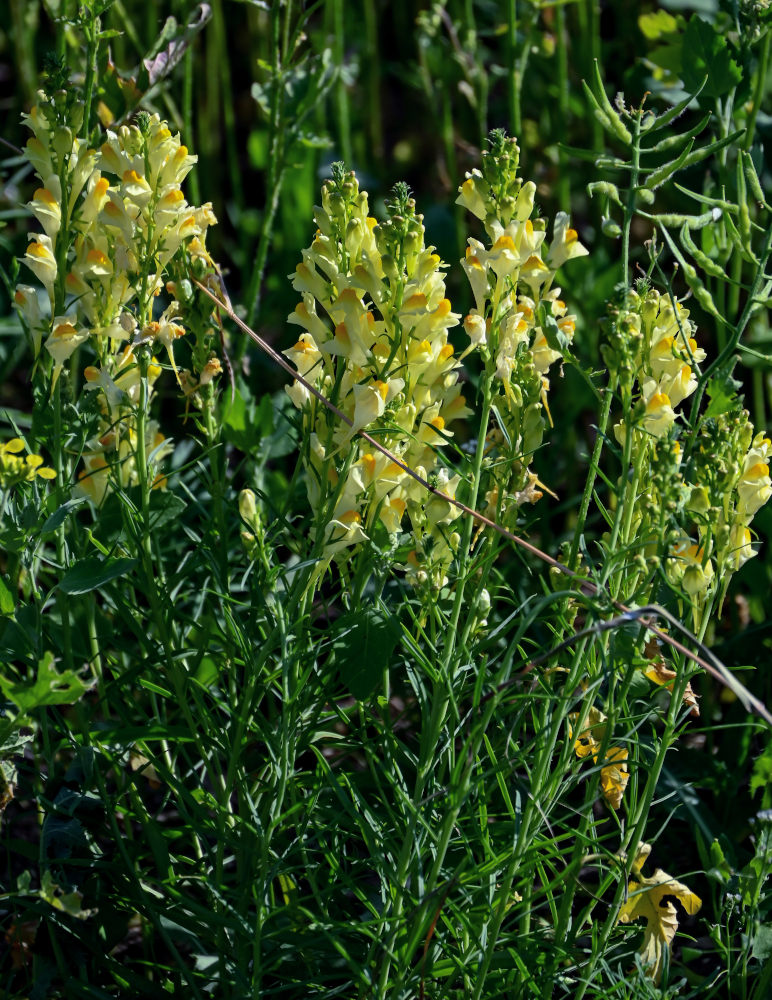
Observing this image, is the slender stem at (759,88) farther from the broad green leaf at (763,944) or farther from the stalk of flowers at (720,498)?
the broad green leaf at (763,944)

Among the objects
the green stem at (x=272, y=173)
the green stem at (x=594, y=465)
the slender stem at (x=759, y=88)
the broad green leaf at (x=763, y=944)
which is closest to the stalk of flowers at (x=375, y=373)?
the green stem at (x=594, y=465)

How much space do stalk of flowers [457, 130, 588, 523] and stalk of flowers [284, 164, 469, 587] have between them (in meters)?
0.05

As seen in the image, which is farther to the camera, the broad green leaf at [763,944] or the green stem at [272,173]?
the green stem at [272,173]

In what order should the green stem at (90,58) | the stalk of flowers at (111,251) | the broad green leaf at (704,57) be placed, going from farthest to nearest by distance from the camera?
the broad green leaf at (704,57) → the green stem at (90,58) → the stalk of flowers at (111,251)

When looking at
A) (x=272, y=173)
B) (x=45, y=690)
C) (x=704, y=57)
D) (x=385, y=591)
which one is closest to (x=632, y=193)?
(x=704, y=57)

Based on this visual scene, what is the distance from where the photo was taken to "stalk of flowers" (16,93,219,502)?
4.57 ft

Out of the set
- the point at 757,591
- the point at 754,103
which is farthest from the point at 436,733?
the point at 754,103

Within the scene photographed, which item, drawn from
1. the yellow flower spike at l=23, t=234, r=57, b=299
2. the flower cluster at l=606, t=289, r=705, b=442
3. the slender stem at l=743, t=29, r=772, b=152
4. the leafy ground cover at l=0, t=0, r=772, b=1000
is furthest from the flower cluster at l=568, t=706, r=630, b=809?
the slender stem at l=743, t=29, r=772, b=152

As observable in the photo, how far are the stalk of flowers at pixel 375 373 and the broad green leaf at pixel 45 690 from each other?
1.07 ft

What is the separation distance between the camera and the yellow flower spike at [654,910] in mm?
1459

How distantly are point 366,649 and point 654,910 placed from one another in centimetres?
56

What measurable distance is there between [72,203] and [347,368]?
1.48 ft

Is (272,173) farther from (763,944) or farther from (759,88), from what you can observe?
(763,944)

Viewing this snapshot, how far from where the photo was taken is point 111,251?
1464 millimetres
